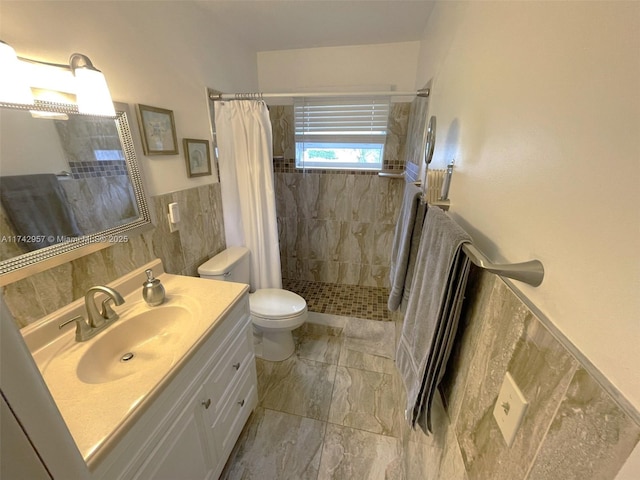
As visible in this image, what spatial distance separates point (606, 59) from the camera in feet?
1.19

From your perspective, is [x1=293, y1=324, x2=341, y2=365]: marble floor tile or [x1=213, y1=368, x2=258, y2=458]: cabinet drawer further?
[x1=293, y1=324, x2=341, y2=365]: marble floor tile

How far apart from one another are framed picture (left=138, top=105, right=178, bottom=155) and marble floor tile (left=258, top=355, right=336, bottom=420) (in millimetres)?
1578

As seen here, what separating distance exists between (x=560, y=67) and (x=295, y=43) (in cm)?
225

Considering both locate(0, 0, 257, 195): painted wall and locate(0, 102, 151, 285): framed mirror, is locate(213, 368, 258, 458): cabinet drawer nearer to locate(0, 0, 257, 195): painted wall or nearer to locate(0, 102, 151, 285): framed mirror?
locate(0, 102, 151, 285): framed mirror

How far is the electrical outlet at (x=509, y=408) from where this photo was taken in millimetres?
484

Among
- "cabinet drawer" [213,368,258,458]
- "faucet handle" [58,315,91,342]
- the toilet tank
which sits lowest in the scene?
"cabinet drawer" [213,368,258,458]

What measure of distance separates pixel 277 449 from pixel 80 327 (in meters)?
1.14

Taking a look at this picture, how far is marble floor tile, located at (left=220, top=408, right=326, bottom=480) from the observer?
129 centimetres

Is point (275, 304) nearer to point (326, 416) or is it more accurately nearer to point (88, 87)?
point (326, 416)

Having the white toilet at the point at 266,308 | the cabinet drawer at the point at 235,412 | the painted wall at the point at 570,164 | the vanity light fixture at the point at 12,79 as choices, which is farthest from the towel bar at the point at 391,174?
the vanity light fixture at the point at 12,79

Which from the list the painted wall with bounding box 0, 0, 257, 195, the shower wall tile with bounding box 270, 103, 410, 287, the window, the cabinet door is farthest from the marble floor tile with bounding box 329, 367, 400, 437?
the window

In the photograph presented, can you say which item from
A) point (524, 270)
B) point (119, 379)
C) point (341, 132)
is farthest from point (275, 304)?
point (341, 132)

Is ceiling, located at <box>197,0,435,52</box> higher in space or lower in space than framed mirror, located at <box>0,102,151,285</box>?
higher

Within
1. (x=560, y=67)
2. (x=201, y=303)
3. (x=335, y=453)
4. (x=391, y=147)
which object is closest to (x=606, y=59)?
(x=560, y=67)
